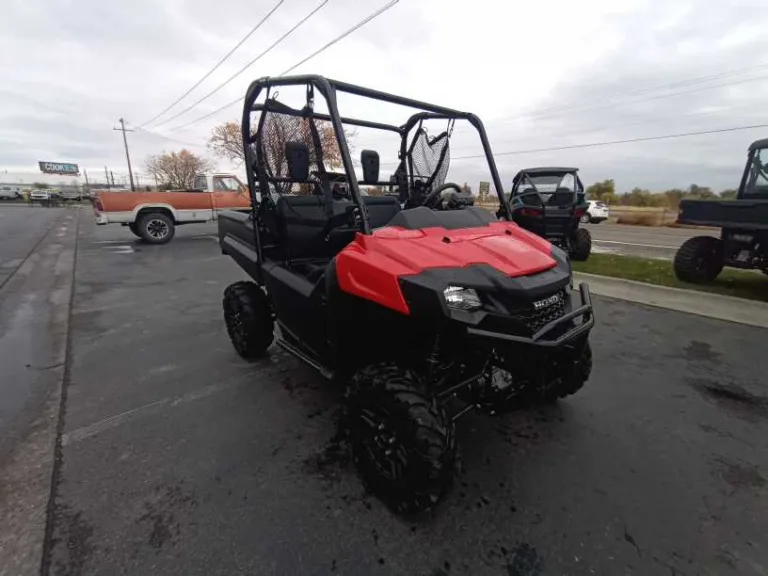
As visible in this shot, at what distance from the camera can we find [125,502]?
1933 millimetres

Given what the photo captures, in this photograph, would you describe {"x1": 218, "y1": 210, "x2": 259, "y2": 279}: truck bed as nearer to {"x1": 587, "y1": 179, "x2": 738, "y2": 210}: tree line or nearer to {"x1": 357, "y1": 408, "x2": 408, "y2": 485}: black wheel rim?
{"x1": 357, "y1": 408, "x2": 408, "y2": 485}: black wheel rim

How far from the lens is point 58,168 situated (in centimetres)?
7675

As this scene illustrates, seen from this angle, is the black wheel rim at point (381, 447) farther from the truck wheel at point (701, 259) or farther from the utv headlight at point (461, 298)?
the truck wheel at point (701, 259)

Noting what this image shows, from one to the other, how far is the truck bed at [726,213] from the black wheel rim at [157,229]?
1210 centimetres

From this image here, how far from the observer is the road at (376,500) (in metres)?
1.67

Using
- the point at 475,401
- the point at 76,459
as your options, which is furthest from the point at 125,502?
the point at 475,401

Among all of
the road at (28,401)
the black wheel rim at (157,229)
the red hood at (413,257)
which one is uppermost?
the red hood at (413,257)

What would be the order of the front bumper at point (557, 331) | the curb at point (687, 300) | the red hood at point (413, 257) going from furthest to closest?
the curb at point (687, 300)
the red hood at point (413, 257)
the front bumper at point (557, 331)

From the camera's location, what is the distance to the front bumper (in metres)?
1.63

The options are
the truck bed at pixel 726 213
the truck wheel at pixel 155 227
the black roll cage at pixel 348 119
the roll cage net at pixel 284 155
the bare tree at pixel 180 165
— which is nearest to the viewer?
the black roll cage at pixel 348 119

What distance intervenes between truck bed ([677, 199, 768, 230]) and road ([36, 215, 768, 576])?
2.48m

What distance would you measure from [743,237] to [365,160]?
216 inches

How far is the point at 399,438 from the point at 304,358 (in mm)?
1140

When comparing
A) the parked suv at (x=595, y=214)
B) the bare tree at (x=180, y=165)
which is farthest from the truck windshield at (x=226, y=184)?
the bare tree at (x=180, y=165)
